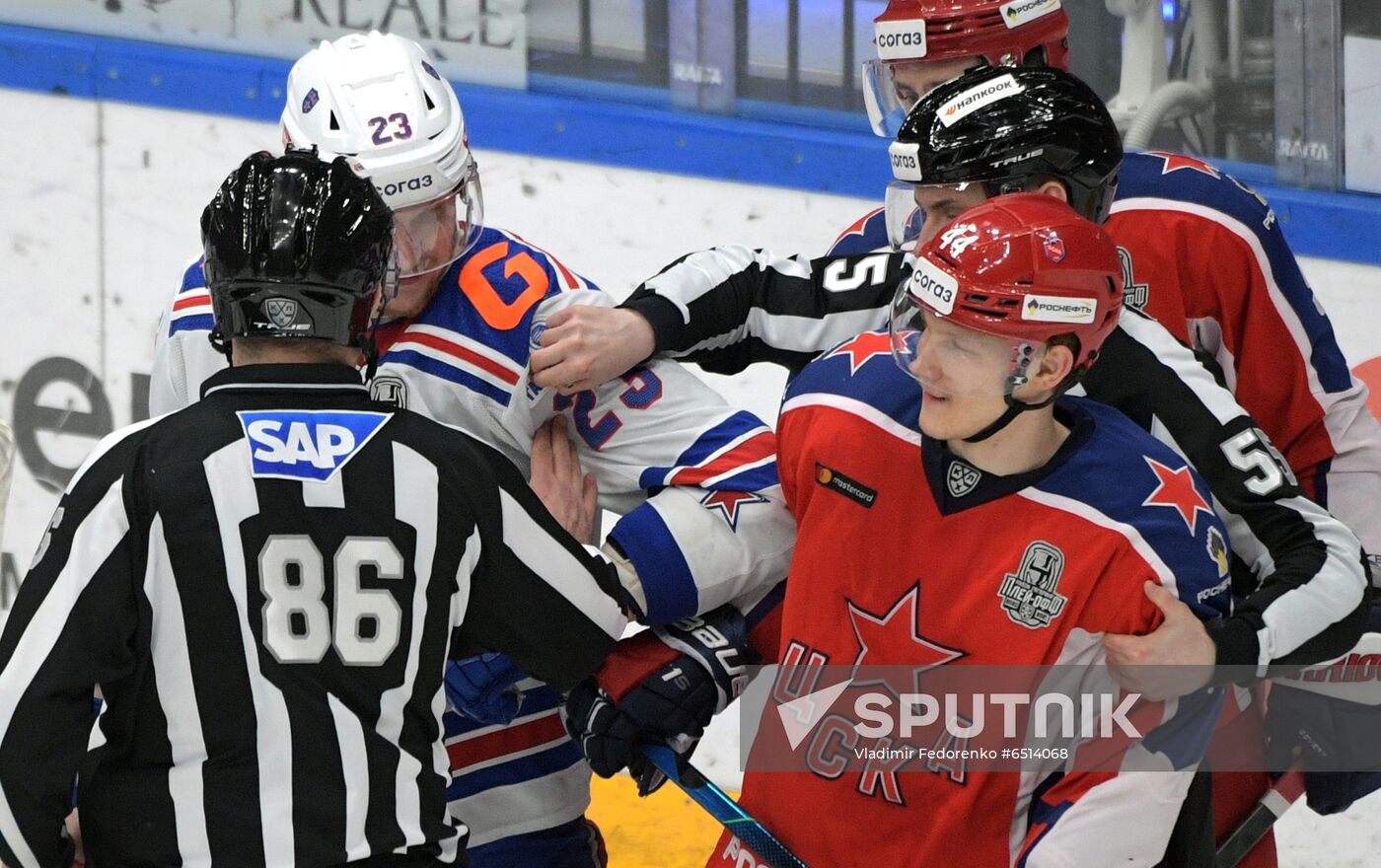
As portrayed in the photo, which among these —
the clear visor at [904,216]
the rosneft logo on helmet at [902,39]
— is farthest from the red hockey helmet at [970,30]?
the clear visor at [904,216]

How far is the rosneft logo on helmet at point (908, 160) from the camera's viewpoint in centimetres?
206

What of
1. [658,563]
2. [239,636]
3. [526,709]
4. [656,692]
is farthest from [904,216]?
[239,636]

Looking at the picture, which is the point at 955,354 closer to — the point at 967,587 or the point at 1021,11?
the point at 967,587

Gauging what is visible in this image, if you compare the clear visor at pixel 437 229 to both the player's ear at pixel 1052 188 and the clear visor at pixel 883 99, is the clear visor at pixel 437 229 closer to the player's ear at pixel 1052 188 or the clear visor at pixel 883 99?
the clear visor at pixel 883 99

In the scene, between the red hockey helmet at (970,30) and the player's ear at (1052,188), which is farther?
the red hockey helmet at (970,30)

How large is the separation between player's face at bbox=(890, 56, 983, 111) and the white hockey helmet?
57 centimetres

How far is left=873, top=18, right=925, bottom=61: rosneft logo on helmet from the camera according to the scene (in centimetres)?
229

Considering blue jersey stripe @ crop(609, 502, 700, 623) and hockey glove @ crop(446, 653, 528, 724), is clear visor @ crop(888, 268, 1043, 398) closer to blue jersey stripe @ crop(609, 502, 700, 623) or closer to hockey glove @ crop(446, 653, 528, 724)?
blue jersey stripe @ crop(609, 502, 700, 623)

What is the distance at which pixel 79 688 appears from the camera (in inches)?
63.1

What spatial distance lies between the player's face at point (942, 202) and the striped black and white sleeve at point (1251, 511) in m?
0.22

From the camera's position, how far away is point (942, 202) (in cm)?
208

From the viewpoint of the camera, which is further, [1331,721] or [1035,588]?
[1331,721]

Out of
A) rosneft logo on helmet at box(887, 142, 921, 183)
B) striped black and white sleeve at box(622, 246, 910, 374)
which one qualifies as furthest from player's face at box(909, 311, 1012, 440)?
striped black and white sleeve at box(622, 246, 910, 374)

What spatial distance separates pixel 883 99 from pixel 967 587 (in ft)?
2.72
